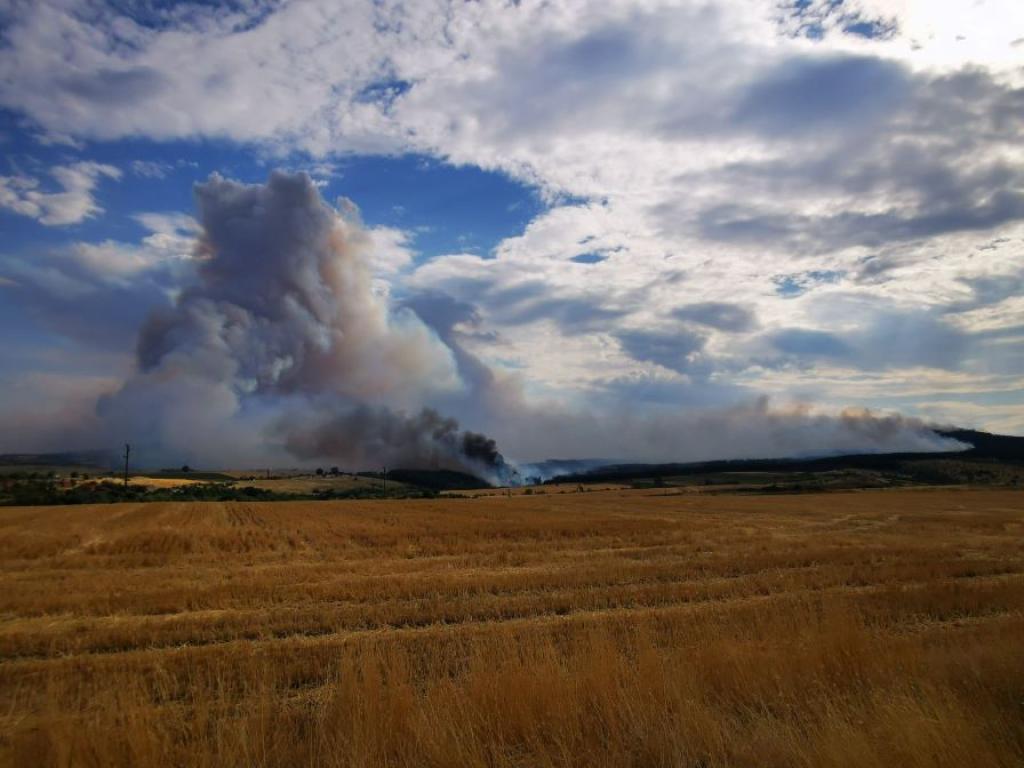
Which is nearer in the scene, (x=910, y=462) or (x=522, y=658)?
(x=522, y=658)

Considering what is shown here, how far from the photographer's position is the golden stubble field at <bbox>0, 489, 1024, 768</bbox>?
221 inches

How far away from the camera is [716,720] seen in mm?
5914

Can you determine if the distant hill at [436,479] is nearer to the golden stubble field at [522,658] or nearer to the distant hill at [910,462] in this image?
the distant hill at [910,462]

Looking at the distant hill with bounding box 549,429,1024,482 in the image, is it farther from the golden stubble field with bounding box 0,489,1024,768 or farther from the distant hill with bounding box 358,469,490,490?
the golden stubble field with bounding box 0,489,1024,768

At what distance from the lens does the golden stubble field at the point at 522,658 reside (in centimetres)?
560

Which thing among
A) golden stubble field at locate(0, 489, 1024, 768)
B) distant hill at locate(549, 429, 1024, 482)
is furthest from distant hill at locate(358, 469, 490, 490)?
golden stubble field at locate(0, 489, 1024, 768)

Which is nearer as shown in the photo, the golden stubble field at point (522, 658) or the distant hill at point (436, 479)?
the golden stubble field at point (522, 658)

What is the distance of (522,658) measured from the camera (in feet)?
28.4

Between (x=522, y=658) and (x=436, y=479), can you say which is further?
(x=436, y=479)

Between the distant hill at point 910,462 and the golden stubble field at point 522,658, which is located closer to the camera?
the golden stubble field at point 522,658

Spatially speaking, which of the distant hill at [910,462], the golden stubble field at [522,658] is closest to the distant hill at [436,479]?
the distant hill at [910,462]

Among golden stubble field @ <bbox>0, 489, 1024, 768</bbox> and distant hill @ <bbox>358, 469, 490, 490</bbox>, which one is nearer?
golden stubble field @ <bbox>0, 489, 1024, 768</bbox>

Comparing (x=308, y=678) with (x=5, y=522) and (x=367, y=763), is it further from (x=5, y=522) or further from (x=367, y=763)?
(x=5, y=522)

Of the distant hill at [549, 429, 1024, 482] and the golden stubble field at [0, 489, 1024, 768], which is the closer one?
the golden stubble field at [0, 489, 1024, 768]
